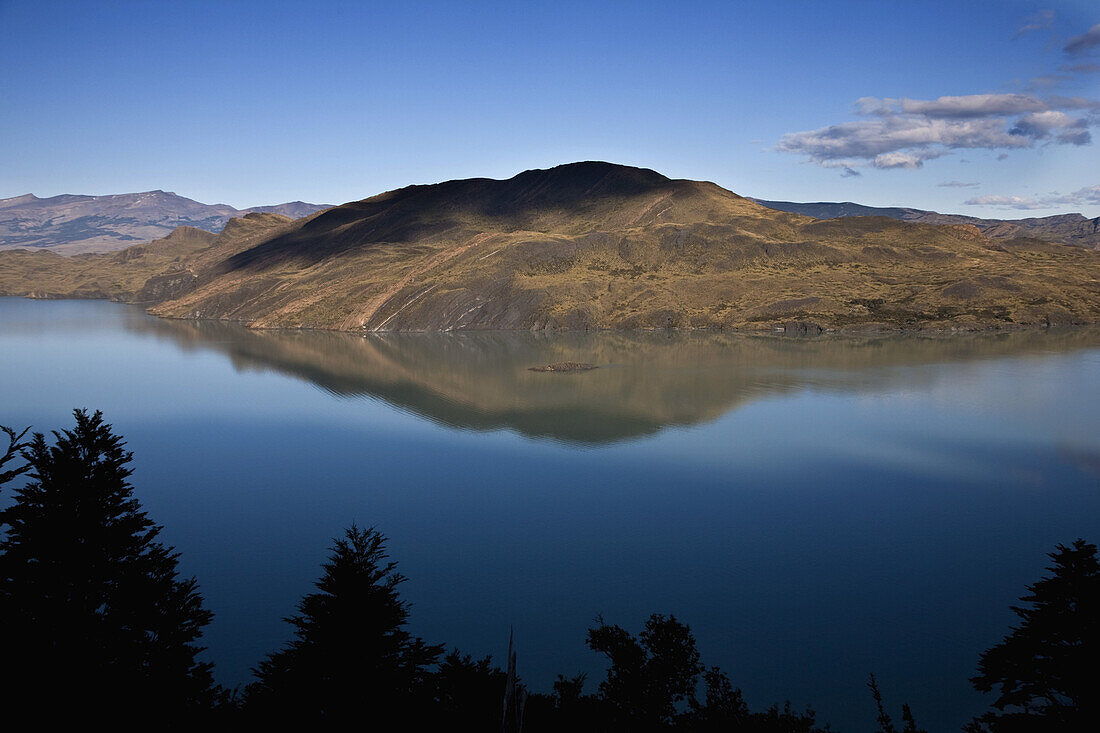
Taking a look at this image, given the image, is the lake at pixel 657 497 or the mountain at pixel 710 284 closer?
the lake at pixel 657 497

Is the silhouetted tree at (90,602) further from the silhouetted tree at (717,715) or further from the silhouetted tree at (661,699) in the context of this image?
the silhouetted tree at (717,715)

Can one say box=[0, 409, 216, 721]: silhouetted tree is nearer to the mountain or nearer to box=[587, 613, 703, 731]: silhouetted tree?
box=[587, 613, 703, 731]: silhouetted tree

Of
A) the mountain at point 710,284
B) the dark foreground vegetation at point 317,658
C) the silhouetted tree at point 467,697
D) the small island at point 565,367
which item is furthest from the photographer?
the mountain at point 710,284

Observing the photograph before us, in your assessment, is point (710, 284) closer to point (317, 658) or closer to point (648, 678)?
point (648, 678)

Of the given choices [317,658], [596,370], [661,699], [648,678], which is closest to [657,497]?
[648,678]

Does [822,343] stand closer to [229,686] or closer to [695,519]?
[695,519]

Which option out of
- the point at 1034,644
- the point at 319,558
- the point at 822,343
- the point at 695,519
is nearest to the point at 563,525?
the point at 695,519

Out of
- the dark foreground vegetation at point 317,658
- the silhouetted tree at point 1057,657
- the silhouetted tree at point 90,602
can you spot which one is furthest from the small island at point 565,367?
the silhouetted tree at point 1057,657
